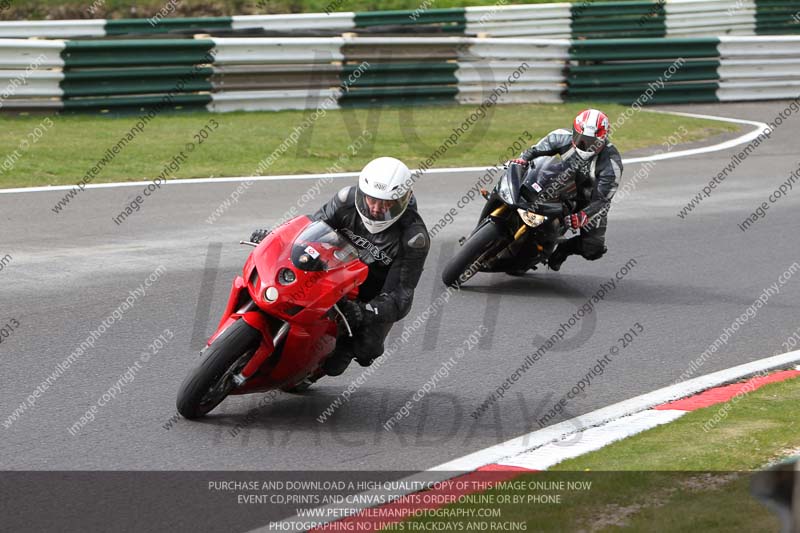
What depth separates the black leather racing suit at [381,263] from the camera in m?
6.66


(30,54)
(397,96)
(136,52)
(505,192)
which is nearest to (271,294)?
(505,192)

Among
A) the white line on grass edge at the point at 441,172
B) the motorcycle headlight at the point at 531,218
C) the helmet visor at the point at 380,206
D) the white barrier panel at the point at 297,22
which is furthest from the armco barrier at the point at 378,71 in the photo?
the helmet visor at the point at 380,206

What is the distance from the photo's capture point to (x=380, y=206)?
267 inches

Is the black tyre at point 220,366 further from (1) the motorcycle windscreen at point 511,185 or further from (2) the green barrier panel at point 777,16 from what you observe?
(2) the green barrier panel at point 777,16

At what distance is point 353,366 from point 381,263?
1222 millimetres

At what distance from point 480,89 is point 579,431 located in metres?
14.0

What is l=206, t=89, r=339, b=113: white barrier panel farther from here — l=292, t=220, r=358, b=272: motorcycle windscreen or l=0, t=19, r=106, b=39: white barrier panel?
l=292, t=220, r=358, b=272: motorcycle windscreen

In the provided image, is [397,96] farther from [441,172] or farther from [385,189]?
[385,189]

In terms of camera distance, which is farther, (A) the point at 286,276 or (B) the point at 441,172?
(B) the point at 441,172

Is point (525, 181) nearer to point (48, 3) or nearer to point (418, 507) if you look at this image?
point (418, 507)

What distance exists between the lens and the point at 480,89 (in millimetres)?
20172

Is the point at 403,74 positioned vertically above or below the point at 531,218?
below

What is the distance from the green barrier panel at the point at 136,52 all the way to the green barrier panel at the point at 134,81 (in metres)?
0.12

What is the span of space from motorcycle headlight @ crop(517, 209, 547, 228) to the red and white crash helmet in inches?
31.0
